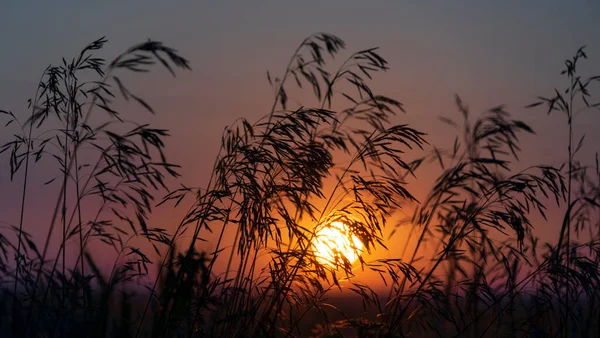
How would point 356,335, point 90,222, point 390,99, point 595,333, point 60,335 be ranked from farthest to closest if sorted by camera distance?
point 595,333
point 390,99
point 90,222
point 356,335
point 60,335

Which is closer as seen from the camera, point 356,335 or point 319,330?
point 356,335

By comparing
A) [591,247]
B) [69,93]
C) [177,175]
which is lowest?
[591,247]

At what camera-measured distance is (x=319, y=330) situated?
4277mm

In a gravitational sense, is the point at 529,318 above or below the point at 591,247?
below

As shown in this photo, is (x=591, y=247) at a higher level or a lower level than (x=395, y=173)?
lower

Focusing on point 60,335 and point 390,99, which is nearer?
point 60,335

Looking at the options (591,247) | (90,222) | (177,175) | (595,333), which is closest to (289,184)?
(177,175)

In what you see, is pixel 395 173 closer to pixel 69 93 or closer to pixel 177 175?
pixel 177 175

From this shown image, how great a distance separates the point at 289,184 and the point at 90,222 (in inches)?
50.9

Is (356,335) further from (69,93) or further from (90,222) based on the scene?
(69,93)

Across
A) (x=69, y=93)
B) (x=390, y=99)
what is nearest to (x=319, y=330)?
(x=390, y=99)

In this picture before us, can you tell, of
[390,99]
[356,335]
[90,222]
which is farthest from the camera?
[390,99]

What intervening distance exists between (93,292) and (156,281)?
1.20 ft

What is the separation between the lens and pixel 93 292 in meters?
3.94
